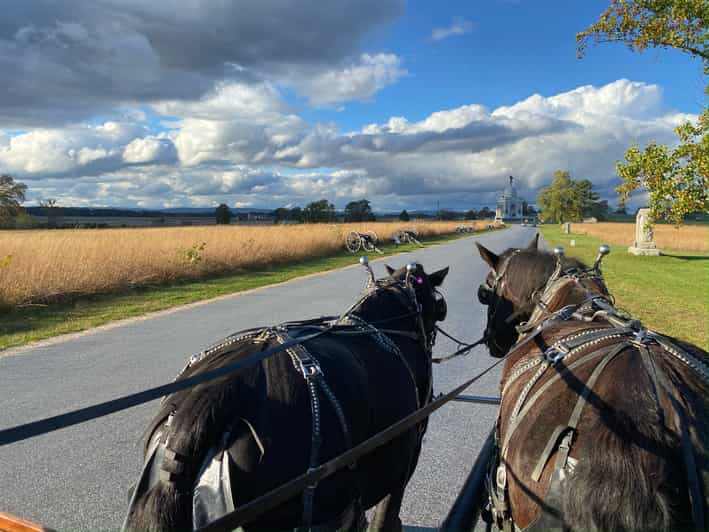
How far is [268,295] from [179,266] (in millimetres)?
4583

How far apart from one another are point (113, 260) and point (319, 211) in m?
54.0

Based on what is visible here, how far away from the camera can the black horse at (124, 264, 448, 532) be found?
1.60 meters

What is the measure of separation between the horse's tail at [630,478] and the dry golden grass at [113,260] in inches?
428

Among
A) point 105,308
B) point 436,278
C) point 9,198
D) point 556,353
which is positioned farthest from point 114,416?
point 9,198

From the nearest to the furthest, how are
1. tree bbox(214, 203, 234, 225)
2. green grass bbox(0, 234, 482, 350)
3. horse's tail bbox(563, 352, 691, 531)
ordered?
1. horse's tail bbox(563, 352, 691, 531)
2. green grass bbox(0, 234, 482, 350)
3. tree bbox(214, 203, 234, 225)

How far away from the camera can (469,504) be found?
8.51 ft

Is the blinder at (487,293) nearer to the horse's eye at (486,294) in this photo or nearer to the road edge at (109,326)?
the horse's eye at (486,294)

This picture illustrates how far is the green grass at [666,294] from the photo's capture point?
8.86 meters

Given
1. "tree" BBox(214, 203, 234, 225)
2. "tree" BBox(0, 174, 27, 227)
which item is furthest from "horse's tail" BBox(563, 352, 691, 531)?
"tree" BBox(214, 203, 234, 225)

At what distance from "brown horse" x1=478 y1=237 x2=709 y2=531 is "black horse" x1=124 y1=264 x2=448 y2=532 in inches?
23.6

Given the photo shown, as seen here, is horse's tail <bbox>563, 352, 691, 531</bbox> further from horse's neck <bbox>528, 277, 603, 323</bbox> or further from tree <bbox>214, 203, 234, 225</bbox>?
tree <bbox>214, 203, 234, 225</bbox>

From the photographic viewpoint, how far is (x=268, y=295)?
39.3 ft

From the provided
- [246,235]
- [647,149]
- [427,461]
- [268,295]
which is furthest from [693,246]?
[427,461]

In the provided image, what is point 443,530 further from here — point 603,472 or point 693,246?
point 693,246
